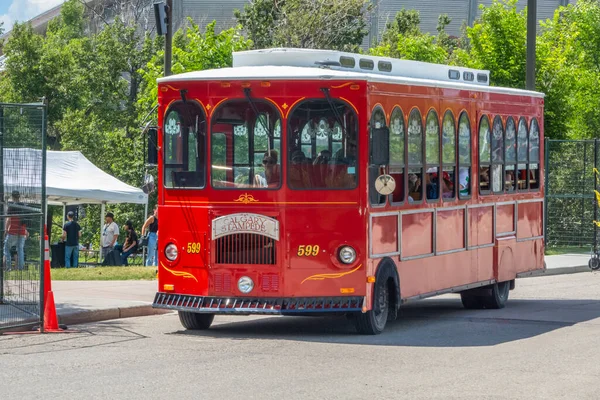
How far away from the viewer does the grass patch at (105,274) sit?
21562 millimetres

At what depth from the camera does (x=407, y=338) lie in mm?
13492

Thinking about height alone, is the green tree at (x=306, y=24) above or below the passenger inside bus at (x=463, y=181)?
above

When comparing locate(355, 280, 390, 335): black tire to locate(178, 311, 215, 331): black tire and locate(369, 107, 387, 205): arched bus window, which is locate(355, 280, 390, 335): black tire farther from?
locate(178, 311, 215, 331): black tire

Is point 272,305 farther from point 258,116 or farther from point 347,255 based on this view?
point 258,116

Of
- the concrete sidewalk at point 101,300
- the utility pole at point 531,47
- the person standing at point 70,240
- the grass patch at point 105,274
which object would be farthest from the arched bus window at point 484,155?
the person standing at point 70,240

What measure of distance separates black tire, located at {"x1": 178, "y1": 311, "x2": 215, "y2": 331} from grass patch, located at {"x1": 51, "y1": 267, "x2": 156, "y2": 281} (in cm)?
717

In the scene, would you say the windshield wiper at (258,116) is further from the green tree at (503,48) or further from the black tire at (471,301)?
the green tree at (503,48)

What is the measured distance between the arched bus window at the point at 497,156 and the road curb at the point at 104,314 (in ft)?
16.8

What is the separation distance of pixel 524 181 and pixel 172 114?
6.65m

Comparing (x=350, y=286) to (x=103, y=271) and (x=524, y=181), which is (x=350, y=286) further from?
(x=103, y=271)

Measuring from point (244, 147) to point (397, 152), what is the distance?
6.27ft

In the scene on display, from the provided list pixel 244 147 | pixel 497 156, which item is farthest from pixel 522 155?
pixel 244 147

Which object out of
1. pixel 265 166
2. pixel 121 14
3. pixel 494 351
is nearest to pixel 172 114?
pixel 265 166

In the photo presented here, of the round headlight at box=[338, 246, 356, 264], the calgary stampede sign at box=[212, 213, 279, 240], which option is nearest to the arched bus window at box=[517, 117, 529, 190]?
the round headlight at box=[338, 246, 356, 264]
